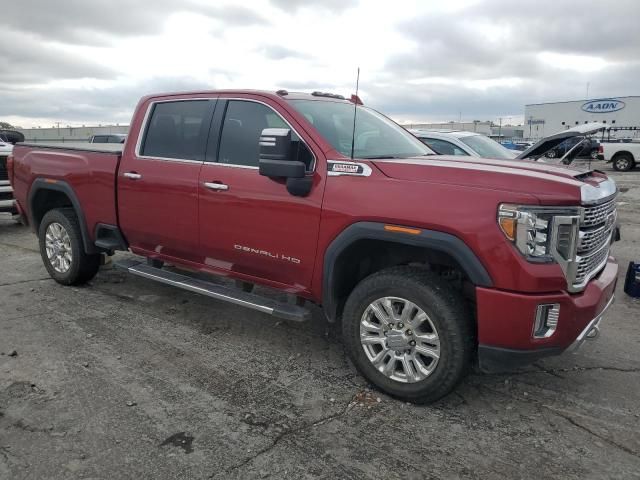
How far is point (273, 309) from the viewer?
388 centimetres

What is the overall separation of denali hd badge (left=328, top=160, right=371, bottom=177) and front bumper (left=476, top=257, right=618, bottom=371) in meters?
1.05

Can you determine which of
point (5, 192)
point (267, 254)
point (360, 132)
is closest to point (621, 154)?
point (360, 132)

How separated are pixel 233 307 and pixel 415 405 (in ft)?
7.99

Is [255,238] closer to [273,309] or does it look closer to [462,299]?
[273,309]

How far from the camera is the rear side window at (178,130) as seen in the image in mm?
4543

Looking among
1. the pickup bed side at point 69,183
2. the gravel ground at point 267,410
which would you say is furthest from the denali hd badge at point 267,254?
the pickup bed side at point 69,183

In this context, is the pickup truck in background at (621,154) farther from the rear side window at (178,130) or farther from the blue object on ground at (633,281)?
the rear side window at (178,130)

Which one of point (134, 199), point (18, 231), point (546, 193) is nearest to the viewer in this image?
point (546, 193)

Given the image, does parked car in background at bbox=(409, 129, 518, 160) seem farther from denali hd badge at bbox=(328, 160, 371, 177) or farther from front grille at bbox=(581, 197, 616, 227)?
denali hd badge at bbox=(328, 160, 371, 177)

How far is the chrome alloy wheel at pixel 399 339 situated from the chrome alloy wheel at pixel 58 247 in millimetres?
3720

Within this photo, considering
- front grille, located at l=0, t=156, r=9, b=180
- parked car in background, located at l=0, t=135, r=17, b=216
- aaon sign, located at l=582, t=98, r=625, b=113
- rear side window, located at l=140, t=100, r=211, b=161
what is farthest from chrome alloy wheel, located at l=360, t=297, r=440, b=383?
aaon sign, located at l=582, t=98, r=625, b=113

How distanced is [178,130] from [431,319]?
2.85 metres

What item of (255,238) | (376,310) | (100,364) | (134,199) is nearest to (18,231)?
(134,199)

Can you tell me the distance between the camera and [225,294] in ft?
14.0
